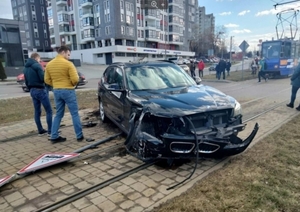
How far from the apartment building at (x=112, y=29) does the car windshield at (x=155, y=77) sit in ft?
152

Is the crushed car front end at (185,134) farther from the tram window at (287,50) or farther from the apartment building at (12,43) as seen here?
the apartment building at (12,43)

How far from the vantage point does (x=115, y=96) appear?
5254 millimetres

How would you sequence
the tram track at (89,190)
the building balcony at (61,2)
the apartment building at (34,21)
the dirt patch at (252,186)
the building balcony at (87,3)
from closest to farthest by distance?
the dirt patch at (252,186) → the tram track at (89,190) → the building balcony at (87,3) → the building balcony at (61,2) → the apartment building at (34,21)

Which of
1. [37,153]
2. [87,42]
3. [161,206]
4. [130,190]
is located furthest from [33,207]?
[87,42]

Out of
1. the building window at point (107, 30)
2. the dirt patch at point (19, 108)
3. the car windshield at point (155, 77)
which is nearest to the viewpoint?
the car windshield at point (155, 77)

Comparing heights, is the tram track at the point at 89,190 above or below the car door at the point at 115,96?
below

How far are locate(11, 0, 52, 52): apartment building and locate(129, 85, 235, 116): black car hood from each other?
74798 millimetres

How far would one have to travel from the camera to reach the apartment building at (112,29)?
171 feet

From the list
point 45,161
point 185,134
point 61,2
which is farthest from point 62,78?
point 61,2

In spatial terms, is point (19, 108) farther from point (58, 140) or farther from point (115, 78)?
point (115, 78)

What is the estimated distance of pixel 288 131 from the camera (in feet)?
17.7

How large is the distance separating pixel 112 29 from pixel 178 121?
5201 centimetres

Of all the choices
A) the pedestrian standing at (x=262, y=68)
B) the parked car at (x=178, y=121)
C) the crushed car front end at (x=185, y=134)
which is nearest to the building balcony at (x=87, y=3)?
the pedestrian standing at (x=262, y=68)

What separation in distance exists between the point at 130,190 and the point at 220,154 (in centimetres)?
155
